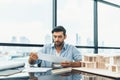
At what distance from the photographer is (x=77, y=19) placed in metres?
3.76

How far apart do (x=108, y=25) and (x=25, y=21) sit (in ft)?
7.95

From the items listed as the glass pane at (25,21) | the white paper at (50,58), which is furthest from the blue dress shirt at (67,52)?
the glass pane at (25,21)

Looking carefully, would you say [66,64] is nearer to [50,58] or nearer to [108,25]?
[50,58]

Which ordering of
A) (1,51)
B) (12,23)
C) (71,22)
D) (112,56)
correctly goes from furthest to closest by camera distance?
(71,22) → (12,23) → (1,51) → (112,56)

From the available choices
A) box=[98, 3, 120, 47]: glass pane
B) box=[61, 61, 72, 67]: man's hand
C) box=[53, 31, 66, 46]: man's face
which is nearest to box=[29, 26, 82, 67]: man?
box=[53, 31, 66, 46]: man's face

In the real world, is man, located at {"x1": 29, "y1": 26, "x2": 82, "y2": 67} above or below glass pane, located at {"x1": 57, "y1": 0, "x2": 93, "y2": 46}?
below

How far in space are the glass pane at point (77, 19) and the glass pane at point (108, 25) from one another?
0.34m

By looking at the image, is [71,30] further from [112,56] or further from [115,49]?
[112,56]

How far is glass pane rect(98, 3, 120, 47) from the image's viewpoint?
4.33 m

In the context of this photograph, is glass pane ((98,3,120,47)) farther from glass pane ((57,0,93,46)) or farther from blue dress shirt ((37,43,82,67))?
blue dress shirt ((37,43,82,67))

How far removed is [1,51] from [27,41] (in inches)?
19.2

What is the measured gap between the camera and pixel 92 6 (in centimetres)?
411

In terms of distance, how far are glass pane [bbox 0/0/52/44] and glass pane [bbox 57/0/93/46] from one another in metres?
0.28

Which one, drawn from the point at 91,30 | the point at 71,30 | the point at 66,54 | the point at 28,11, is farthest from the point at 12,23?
the point at 91,30
